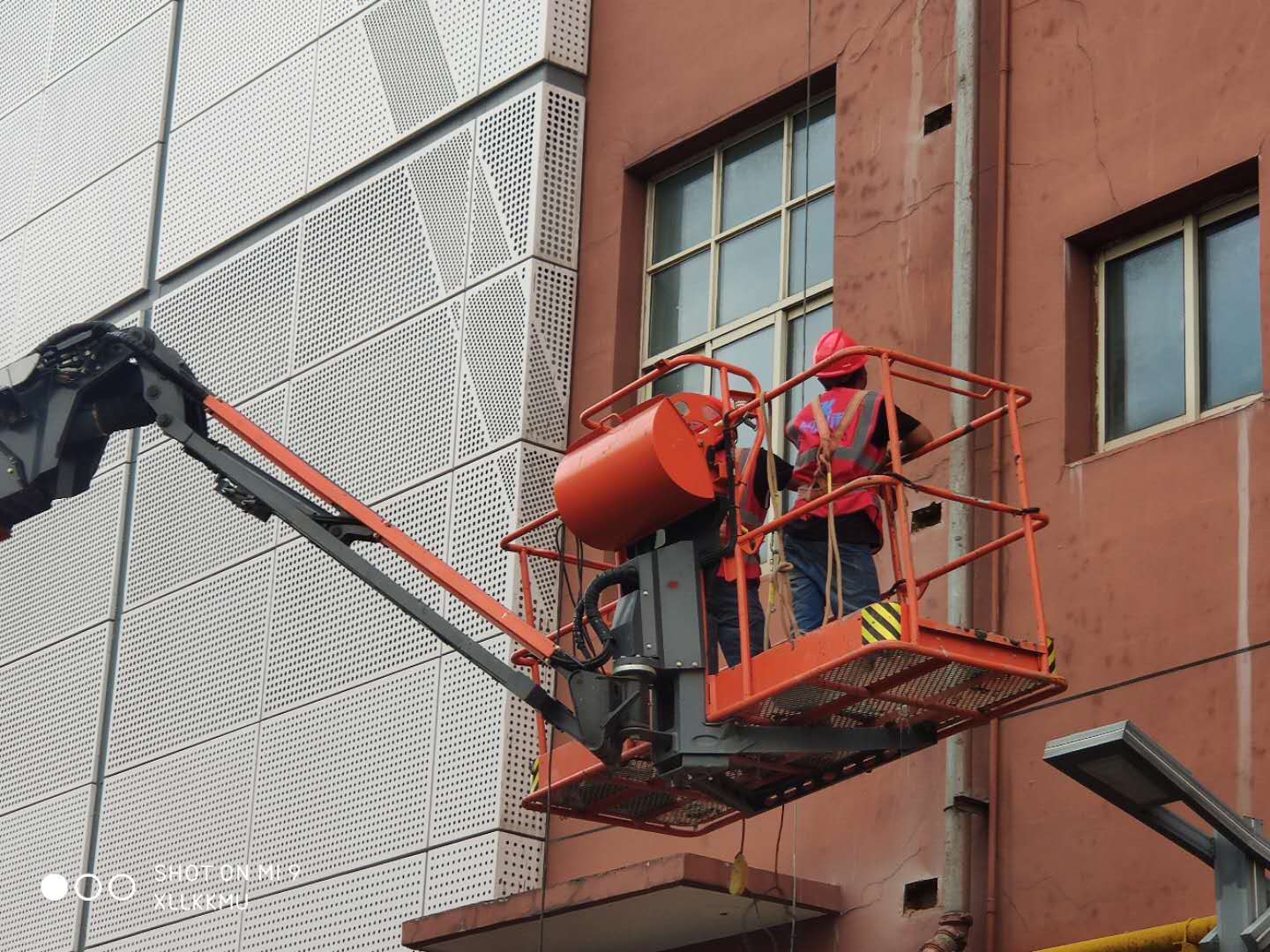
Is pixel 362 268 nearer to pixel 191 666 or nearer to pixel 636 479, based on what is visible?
pixel 191 666

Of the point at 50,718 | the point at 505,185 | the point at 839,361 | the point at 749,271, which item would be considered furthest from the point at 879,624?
the point at 50,718

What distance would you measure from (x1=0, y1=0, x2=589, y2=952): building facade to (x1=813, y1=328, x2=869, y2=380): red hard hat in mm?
4702

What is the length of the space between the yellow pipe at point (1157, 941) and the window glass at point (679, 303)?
6402mm

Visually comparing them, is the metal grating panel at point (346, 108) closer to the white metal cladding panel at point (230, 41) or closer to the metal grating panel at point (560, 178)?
the white metal cladding panel at point (230, 41)

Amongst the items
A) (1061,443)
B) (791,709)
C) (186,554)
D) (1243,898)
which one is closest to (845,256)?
(1061,443)

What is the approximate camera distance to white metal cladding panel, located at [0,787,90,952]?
63.8ft

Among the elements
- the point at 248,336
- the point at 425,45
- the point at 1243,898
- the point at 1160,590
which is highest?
the point at 425,45

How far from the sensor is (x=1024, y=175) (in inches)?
537

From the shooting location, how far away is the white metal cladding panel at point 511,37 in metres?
17.5

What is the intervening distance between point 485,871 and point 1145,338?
575 centimetres

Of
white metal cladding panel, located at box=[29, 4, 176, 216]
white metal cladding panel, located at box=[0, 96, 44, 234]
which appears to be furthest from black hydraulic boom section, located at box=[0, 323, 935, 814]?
white metal cladding panel, located at box=[0, 96, 44, 234]

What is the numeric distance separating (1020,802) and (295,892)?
649cm

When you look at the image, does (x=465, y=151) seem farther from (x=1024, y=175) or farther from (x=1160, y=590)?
(x=1160, y=590)

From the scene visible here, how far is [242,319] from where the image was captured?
1969 centimetres
